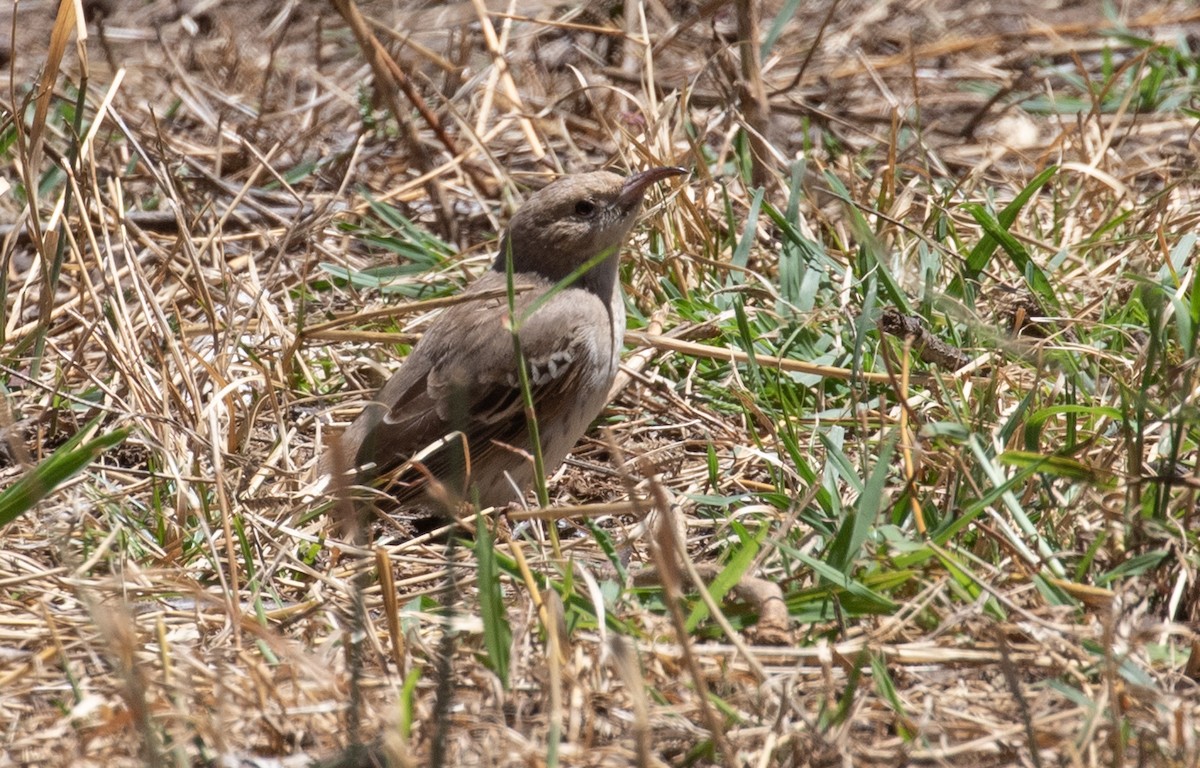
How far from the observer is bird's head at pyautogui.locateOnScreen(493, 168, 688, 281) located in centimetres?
511

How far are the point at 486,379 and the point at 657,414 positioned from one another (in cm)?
67

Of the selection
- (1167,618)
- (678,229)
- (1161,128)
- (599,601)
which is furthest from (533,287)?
(1161,128)

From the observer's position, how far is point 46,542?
4055 mm

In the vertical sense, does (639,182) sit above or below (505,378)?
above

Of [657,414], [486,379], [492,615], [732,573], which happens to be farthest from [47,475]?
[657,414]

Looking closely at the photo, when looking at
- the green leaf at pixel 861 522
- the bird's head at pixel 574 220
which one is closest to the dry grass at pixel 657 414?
the green leaf at pixel 861 522

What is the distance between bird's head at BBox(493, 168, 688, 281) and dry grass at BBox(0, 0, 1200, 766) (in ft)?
1.21

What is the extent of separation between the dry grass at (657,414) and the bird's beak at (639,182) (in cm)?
37

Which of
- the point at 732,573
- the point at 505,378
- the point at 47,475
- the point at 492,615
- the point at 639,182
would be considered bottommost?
the point at 505,378

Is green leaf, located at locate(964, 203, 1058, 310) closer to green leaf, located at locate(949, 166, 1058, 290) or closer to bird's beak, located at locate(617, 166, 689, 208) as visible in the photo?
green leaf, located at locate(949, 166, 1058, 290)

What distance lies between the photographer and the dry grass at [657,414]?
2955 mm

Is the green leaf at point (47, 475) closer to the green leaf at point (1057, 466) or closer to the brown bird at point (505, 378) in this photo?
the brown bird at point (505, 378)

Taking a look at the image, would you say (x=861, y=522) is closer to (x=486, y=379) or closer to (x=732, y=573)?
(x=732, y=573)

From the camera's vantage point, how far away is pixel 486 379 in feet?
15.9
